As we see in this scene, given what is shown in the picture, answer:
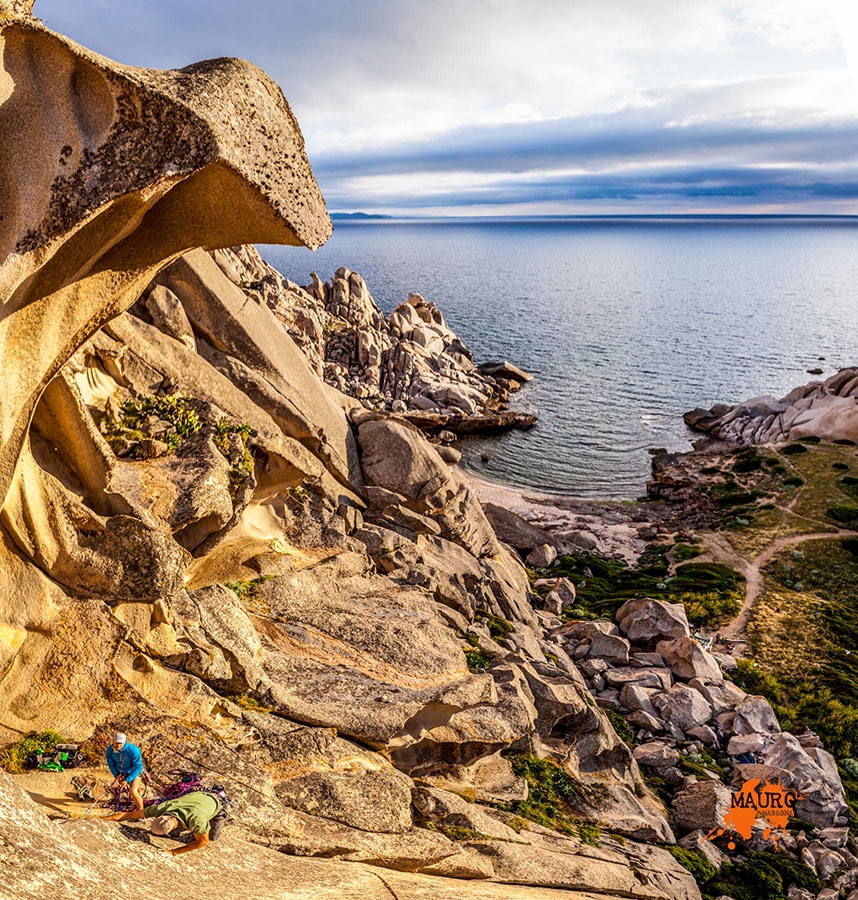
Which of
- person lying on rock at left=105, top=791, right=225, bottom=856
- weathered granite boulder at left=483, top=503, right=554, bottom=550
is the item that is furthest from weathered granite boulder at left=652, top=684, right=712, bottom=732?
person lying on rock at left=105, top=791, right=225, bottom=856

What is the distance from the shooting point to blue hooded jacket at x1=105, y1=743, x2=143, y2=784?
35.9 feet

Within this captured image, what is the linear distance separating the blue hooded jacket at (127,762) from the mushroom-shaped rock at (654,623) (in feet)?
95.8

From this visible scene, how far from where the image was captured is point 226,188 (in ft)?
38.4

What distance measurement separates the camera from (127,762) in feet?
36.0

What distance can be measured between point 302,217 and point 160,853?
11191 millimetres

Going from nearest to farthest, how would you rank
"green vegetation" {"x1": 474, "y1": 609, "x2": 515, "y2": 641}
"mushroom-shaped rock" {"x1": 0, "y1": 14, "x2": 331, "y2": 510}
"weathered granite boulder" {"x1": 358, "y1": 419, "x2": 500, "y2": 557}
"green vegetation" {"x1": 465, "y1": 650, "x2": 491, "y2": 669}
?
"mushroom-shaped rock" {"x1": 0, "y1": 14, "x2": 331, "y2": 510}, "green vegetation" {"x1": 465, "y1": 650, "x2": 491, "y2": 669}, "green vegetation" {"x1": 474, "y1": 609, "x2": 515, "y2": 641}, "weathered granite boulder" {"x1": 358, "y1": 419, "x2": 500, "y2": 557}

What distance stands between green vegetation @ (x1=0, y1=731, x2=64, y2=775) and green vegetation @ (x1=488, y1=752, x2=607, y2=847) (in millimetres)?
11514

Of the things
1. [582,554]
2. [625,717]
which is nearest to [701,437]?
[582,554]

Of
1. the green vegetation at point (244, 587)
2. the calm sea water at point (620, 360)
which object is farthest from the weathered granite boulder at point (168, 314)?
the calm sea water at point (620, 360)

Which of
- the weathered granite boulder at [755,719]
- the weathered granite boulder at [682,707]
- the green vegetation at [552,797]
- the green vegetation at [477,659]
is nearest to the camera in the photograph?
the green vegetation at [552,797]

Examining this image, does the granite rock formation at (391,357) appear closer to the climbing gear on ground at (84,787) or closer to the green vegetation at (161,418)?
the green vegetation at (161,418)

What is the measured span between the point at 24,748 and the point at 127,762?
2178 millimetres

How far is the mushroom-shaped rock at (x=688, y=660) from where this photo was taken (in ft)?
106

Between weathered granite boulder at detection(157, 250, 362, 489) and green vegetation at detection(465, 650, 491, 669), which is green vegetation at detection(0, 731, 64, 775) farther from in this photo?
weathered granite boulder at detection(157, 250, 362, 489)
